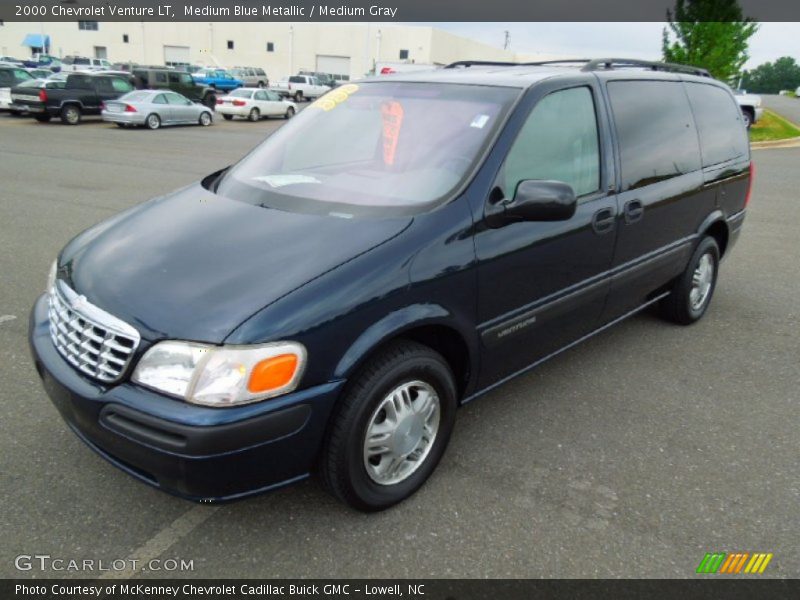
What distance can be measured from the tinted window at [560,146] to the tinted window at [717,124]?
145cm

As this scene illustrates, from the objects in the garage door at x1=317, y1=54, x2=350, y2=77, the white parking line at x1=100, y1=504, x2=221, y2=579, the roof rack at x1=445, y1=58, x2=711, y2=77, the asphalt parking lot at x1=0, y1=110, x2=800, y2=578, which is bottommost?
the white parking line at x1=100, y1=504, x2=221, y2=579

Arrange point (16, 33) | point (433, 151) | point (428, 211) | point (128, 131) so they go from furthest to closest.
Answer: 1. point (16, 33)
2. point (128, 131)
3. point (433, 151)
4. point (428, 211)

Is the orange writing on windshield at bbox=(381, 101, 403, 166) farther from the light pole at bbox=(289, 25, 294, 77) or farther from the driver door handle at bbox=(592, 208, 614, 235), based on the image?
the light pole at bbox=(289, 25, 294, 77)

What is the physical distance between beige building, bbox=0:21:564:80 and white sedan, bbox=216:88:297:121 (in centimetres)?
3273

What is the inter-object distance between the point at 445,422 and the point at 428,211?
0.94 meters

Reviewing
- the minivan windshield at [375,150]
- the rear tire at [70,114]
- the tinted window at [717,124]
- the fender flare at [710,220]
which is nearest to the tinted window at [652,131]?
the tinted window at [717,124]

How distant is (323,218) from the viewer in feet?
8.77

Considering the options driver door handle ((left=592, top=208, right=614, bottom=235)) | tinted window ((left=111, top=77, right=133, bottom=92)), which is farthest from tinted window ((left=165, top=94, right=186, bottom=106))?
driver door handle ((left=592, top=208, right=614, bottom=235))

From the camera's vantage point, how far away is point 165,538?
2.43 meters

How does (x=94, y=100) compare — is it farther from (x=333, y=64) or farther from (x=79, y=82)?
(x=333, y=64)

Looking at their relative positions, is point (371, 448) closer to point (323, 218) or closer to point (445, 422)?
point (445, 422)

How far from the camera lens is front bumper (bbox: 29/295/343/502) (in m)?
2.06

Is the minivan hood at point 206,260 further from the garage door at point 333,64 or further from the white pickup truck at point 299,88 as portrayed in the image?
the garage door at point 333,64

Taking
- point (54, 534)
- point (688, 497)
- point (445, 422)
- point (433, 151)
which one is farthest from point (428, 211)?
point (54, 534)
